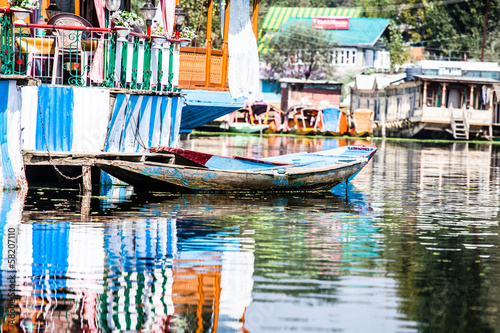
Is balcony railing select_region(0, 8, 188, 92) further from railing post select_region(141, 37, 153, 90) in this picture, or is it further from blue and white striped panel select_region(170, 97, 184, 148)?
blue and white striped panel select_region(170, 97, 184, 148)

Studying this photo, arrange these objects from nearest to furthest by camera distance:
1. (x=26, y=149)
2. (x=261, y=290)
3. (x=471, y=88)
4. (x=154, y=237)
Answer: (x=261, y=290) → (x=154, y=237) → (x=26, y=149) → (x=471, y=88)

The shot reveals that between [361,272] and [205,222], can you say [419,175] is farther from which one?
[361,272]

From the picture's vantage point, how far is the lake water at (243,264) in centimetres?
697

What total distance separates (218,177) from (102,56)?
3427 millimetres

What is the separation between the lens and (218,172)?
15969mm

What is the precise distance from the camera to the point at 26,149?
50.4ft

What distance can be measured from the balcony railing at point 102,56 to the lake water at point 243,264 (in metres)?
2.56

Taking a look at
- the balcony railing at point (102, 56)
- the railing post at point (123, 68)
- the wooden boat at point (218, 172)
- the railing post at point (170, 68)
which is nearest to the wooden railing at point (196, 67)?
the balcony railing at point (102, 56)

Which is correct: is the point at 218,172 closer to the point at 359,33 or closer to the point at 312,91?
the point at 312,91

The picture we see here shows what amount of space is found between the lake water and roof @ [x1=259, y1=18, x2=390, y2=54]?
60.8 metres

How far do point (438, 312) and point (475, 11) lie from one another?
68.9m

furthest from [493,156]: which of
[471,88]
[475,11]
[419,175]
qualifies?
[475,11]

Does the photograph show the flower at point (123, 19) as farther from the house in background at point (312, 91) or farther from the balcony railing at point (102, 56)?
the house in background at point (312, 91)

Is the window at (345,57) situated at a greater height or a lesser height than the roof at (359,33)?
lesser
